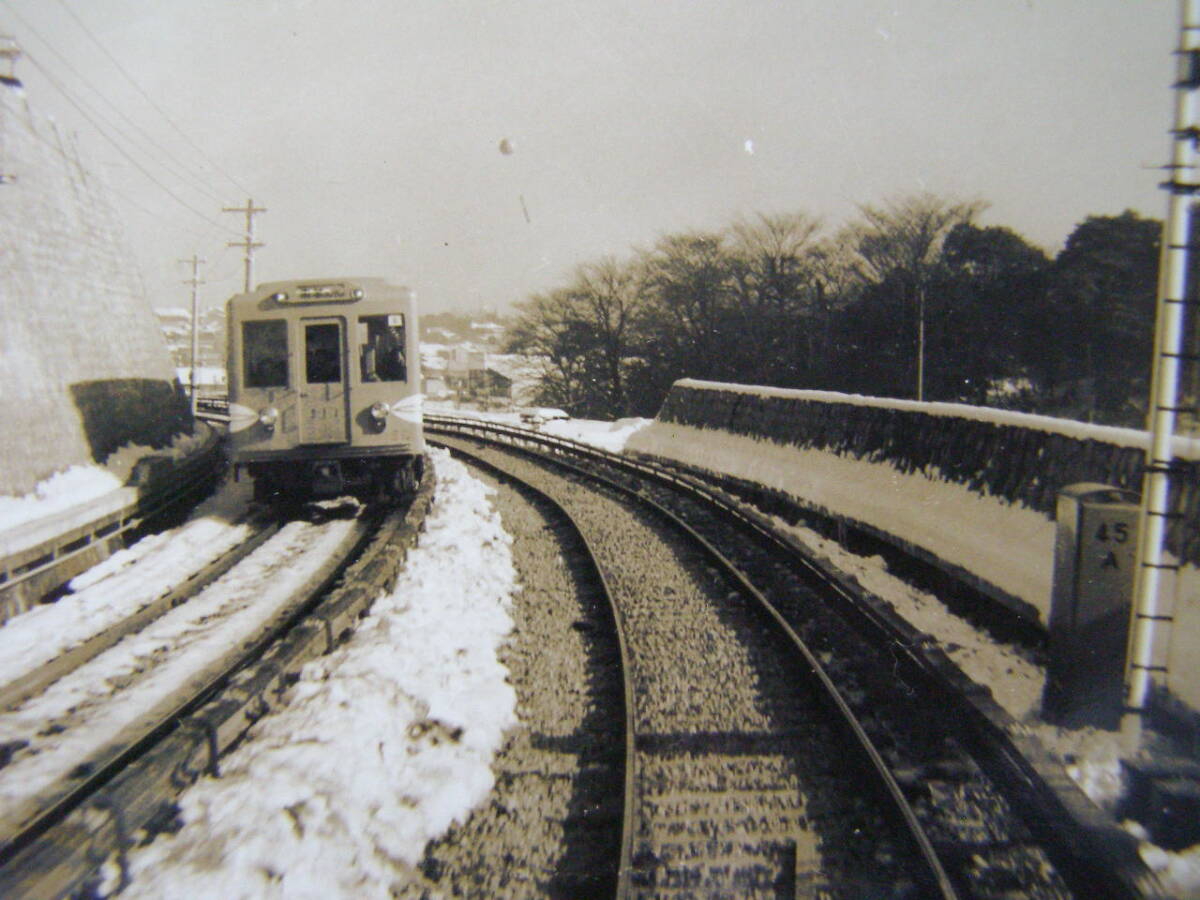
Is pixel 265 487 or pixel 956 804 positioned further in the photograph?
pixel 265 487

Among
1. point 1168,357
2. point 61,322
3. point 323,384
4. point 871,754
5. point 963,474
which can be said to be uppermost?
point 61,322

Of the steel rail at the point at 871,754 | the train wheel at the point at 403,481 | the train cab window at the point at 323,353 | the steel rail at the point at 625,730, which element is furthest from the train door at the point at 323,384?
the steel rail at the point at 871,754

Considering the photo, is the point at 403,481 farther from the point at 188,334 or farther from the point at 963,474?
the point at 188,334

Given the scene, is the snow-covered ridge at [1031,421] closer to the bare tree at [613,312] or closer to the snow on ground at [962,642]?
the snow on ground at [962,642]

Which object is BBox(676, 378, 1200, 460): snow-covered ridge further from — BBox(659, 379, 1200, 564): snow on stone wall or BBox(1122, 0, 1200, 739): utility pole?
BBox(1122, 0, 1200, 739): utility pole

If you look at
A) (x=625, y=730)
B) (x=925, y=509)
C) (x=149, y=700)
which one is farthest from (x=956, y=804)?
(x=925, y=509)

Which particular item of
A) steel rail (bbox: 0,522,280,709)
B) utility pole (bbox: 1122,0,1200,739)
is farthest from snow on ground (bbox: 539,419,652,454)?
utility pole (bbox: 1122,0,1200,739)
